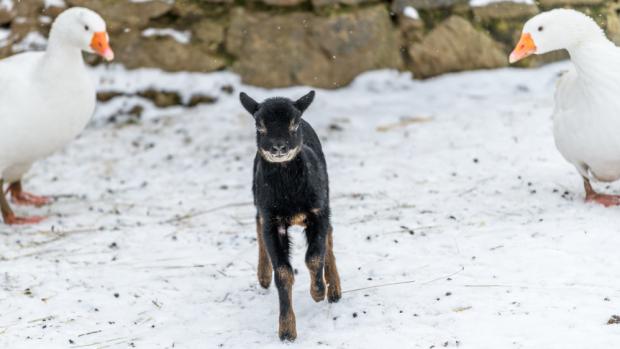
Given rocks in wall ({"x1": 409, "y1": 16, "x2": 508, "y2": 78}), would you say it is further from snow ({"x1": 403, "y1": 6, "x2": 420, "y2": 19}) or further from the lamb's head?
the lamb's head

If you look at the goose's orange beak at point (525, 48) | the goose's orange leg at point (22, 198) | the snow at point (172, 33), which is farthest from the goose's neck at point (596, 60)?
the snow at point (172, 33)

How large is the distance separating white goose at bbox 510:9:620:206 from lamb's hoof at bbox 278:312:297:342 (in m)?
2.05

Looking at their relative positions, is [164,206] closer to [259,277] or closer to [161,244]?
[161,244]

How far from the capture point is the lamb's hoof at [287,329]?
3176 mm

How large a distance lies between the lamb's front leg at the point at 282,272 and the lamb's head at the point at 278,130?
0.29m

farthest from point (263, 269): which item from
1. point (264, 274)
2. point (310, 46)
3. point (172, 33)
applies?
point (172, 33)

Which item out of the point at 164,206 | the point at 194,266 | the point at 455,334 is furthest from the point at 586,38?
the point at 164,206

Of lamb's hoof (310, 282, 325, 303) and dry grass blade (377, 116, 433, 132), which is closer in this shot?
lamb's hoof (310, 282, 325, 303)

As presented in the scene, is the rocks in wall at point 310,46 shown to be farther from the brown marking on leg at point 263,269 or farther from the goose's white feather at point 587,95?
the brown marking on leg at point 263,269

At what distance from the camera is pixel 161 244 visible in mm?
4594

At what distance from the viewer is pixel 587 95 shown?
14.1 ft

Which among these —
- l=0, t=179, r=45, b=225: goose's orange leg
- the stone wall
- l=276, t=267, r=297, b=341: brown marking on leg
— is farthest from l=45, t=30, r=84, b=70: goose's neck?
l=276, t=267, r=297, b=341: brown marking on leg

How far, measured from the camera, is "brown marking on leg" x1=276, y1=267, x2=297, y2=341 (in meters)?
3.18

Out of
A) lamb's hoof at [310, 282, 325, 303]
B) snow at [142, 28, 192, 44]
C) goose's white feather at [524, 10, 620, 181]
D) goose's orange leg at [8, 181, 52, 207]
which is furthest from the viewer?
snow at [142, 28, 192, 44]
